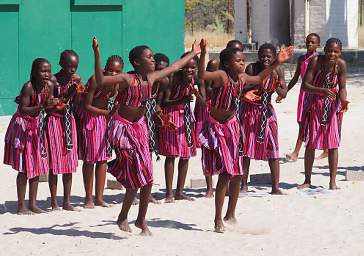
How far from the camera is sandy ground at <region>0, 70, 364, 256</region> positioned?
8070 millimetres

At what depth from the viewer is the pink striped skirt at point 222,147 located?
28.0 ft

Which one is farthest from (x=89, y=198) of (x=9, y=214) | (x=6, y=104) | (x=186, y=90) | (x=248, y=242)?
(x=6, y=104)

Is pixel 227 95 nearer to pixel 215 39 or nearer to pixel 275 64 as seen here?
pixel 275 64

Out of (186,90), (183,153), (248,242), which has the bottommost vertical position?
(248,242)

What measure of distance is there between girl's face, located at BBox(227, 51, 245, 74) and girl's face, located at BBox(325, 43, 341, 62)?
217 cm

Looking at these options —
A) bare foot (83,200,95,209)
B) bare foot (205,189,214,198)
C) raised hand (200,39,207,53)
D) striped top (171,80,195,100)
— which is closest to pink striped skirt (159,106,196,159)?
striped top (171,80,195,100)

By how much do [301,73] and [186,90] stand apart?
331 centimetres

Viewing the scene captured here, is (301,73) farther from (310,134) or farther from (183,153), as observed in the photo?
(183,153)

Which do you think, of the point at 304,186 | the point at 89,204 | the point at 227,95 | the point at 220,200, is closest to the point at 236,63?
the point at 227,95

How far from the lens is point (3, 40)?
16.7 meters

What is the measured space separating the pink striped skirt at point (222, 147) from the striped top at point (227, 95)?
14cm

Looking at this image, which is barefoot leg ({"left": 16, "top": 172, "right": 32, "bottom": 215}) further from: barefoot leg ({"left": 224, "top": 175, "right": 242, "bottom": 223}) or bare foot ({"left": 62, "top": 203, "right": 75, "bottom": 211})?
barefoot leg ({"left": 224, "top": 175, "right": 242, "bottom": 223})

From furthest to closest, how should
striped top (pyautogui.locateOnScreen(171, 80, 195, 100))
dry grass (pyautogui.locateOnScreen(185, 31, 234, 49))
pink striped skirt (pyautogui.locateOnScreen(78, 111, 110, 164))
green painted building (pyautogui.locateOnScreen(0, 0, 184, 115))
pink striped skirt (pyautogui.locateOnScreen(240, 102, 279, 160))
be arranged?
1. dry grass (pyautogui.locateOnScreen(185, 31, 234, 49))
2. green painted building (pyautogui.locateOnScreen(0, 0, 184, 115))
3. pink striped skirt (pyautogui.locateOnScreen(240, 102, 279, 160))
4. striped top (pyautogui.locateOnScreen(171, 80, 195, 100))
5. pink striped skirt (pyautogui.locateOnScreen(78, 111, 110, 164))

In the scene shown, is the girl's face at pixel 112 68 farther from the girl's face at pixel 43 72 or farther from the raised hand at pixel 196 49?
the raised hand at pixel 196 49
